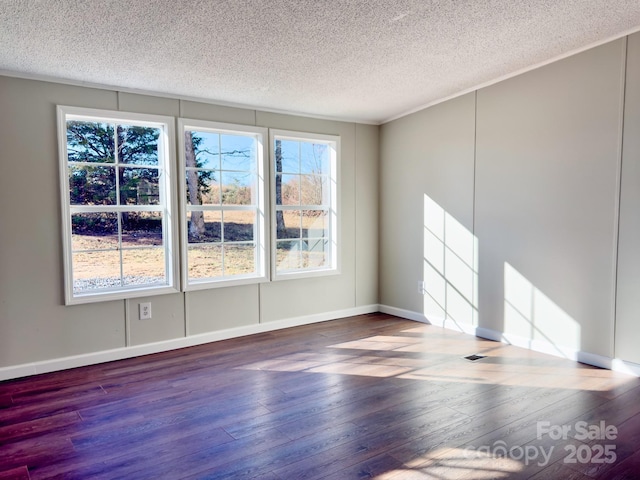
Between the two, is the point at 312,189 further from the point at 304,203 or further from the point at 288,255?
the point at 288,255

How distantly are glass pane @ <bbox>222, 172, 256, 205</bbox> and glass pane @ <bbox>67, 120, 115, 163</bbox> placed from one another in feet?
3.64

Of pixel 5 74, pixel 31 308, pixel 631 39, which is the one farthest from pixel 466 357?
pixel 5 74

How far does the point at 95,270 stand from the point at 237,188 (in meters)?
1.61

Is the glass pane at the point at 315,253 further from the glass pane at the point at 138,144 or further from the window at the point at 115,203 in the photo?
the glass pane at the point at 138,144

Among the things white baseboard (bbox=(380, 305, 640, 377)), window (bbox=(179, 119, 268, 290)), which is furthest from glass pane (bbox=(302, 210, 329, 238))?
white baseboard (bbox=(380, 305, 640, 377))

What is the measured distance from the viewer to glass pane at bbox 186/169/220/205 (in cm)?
425

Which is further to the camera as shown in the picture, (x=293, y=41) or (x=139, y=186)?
(x=139, y=186)

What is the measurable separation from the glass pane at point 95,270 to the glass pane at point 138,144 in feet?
2.96

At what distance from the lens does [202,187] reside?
170 inches

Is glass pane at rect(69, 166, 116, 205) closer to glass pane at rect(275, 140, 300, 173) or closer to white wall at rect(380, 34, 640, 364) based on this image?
glass pane at rect(275, 140, 300, 173)

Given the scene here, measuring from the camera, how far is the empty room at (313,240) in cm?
240

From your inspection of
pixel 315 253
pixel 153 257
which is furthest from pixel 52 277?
pixel 315 253

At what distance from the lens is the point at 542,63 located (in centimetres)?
356

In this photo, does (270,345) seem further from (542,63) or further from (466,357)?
(542,63)
